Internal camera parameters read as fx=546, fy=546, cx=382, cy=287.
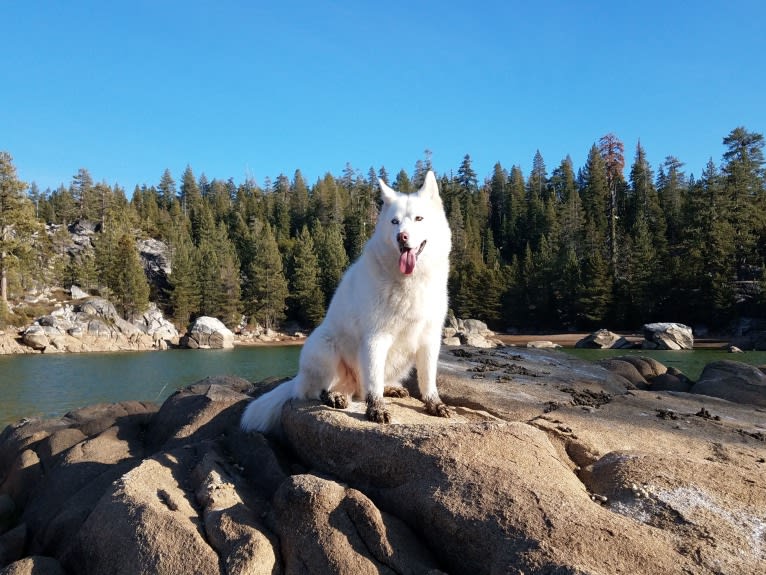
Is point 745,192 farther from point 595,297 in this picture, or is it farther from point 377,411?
point 377,411

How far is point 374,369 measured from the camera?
5.31 m

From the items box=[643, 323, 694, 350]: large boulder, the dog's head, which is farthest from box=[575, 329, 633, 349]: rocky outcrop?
the dog's head

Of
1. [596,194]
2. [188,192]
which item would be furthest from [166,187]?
[596,194]

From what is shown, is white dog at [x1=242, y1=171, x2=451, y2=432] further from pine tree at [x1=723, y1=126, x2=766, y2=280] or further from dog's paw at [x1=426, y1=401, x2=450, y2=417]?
pine tree at [x1=723, y1=126, x2=766, y2=280]

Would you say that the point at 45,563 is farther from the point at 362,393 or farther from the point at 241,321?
the point at 241,321

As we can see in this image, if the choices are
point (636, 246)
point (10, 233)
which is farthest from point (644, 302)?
point (10, 233)

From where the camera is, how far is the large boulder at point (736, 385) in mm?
10422

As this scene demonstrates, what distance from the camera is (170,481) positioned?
523 centimetres

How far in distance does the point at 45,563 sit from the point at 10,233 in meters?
67.5

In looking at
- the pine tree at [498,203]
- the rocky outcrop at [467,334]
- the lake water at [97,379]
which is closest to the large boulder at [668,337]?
the lake water at [97,379]

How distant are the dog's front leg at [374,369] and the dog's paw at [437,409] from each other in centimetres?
73

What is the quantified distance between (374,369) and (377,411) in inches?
15.9

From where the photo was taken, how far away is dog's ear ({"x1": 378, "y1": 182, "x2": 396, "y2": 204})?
18.2 ft

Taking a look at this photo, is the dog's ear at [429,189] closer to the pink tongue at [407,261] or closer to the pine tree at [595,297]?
the pink tongue at [407,261]
